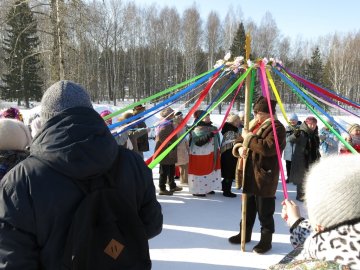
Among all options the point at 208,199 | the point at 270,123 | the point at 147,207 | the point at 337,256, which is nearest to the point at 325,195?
the point at 337,256

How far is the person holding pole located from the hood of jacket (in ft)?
7.48

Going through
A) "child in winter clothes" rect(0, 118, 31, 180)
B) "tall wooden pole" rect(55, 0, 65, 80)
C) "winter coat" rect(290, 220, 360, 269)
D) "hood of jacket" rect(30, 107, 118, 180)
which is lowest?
"winter coat" rect(290, 220, 360, 269)

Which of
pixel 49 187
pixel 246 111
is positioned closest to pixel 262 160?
pixel 246 111

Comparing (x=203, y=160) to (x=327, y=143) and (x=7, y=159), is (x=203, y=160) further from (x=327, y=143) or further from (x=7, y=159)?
(x=7, y=159)

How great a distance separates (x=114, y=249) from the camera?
4.26ft

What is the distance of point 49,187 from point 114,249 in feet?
1.15

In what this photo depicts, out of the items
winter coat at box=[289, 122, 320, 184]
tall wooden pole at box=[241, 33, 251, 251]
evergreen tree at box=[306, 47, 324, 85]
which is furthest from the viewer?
evergreen tree at box=[306, 47, 324, 85]

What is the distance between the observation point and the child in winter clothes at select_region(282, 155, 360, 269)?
1084 mm

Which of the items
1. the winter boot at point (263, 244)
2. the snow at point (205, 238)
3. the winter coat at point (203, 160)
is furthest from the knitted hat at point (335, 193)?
the winter coat at point (203, 160)

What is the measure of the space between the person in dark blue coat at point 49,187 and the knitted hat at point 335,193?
80 cm

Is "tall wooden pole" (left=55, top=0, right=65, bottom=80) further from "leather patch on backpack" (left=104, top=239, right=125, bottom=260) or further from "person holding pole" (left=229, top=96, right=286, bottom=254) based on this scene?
"leather patch on backpack" (left=104, top=239, right=125, bottom=260)

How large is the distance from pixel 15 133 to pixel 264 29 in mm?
35641

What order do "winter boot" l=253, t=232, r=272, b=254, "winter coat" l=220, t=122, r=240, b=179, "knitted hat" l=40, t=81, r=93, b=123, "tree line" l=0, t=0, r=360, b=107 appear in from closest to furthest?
"knitted hat" l=40, t=81, r=93, b=123 < "winter boot" l=253, t=232, r=272, b=254 < "winter coat" l=220, t=122, r=240, b=179 < "tree line" l=0, t=0, r=360, b=107

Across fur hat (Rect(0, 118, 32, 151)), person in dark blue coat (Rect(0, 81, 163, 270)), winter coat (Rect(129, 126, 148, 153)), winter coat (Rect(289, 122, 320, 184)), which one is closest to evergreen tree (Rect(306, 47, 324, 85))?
winter coat (Rect(289, 122, 320, 184))
